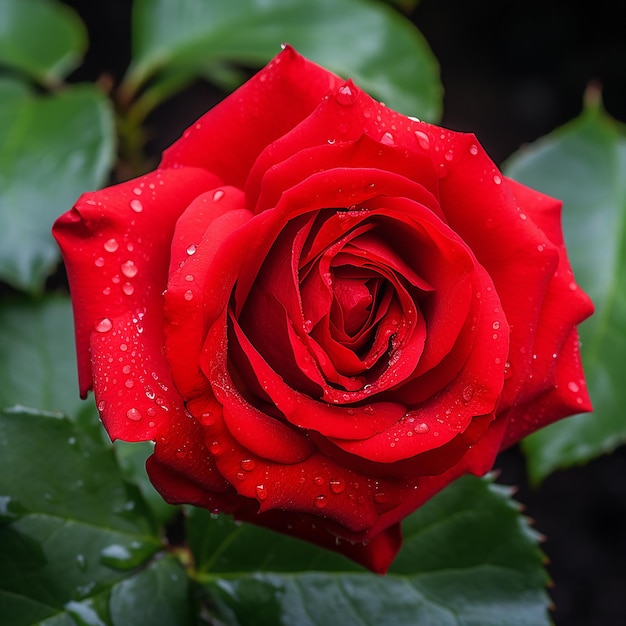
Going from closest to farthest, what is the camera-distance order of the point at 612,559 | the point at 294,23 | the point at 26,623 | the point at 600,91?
1. the point at 26,623
2. the point at 294,23
3. the point at 612,559
4. the point at 600,91

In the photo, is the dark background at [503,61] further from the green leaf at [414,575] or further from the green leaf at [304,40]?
the green leaf at [414,575]

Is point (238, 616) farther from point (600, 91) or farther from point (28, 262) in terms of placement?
point (600, 91)

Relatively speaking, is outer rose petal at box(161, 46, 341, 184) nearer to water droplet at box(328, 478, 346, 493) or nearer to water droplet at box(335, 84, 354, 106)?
water droplet at box(335, 84, 354, 106)

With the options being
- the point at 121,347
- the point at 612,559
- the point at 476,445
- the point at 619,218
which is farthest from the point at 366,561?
the point at 612,559

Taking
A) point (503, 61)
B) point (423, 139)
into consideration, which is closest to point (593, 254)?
point (423, 139)

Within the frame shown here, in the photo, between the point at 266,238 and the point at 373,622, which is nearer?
the point at 266,238

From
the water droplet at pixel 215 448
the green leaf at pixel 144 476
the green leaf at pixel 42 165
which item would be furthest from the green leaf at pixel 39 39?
the water droplet at pixel 215 448

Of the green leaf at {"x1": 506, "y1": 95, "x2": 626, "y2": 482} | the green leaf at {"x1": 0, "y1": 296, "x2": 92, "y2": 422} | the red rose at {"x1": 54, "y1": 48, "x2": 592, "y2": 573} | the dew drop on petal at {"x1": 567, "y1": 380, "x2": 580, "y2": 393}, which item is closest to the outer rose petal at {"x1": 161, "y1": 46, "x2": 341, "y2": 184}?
the red rose at {"x1": 54, "y1": 48, "x2": 592, "y2": 573}
